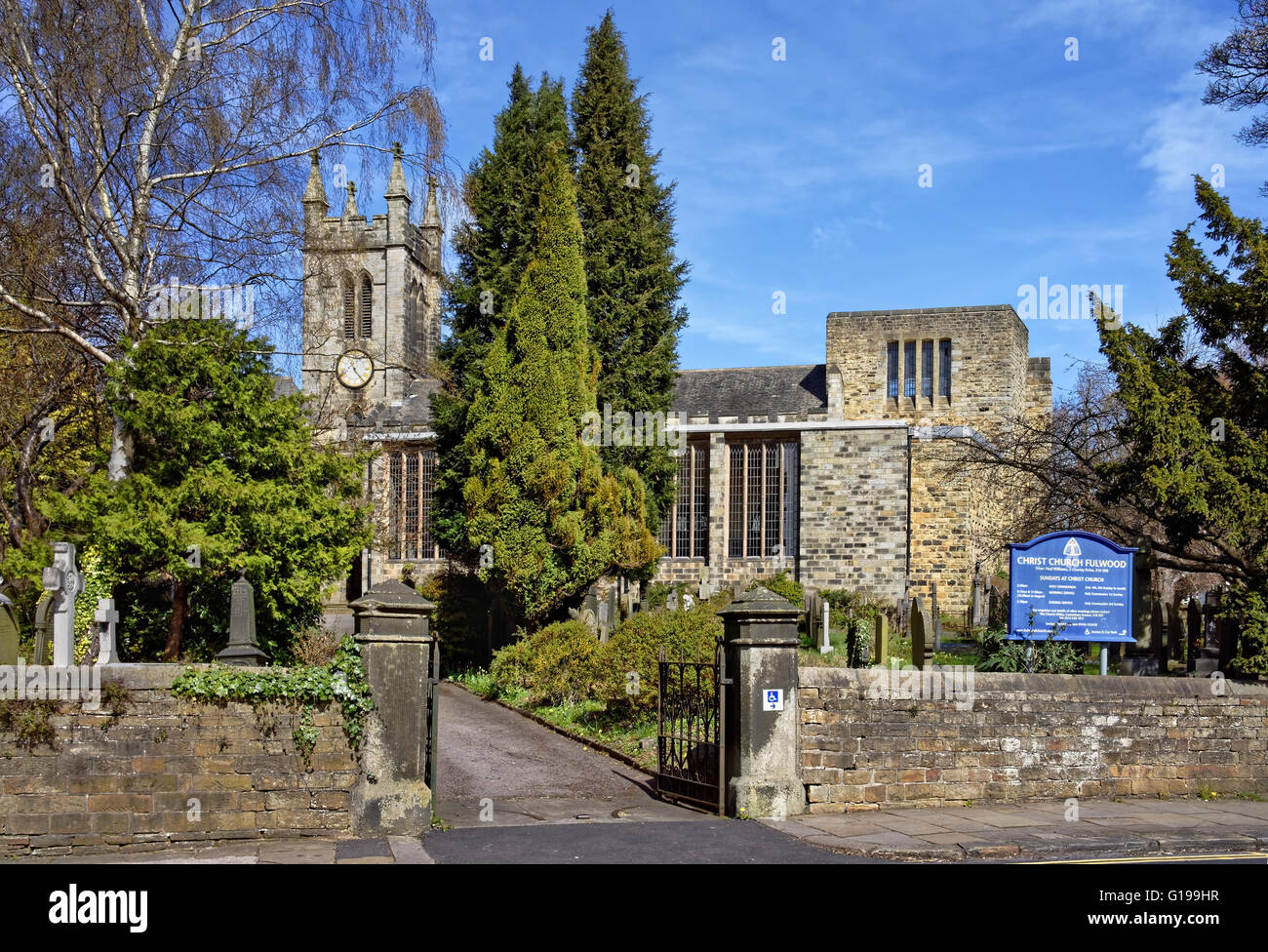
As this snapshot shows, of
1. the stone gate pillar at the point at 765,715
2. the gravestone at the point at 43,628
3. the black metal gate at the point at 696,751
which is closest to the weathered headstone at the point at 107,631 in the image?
the gravestone at the point at 43,628

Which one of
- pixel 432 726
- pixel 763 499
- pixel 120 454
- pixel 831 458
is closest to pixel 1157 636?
pixel 432 726

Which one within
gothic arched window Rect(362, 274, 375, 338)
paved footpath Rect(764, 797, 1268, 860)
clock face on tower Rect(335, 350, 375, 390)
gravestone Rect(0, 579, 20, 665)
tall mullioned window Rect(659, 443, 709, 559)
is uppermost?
gothic arched window Rect(362, 274, 375, 338)

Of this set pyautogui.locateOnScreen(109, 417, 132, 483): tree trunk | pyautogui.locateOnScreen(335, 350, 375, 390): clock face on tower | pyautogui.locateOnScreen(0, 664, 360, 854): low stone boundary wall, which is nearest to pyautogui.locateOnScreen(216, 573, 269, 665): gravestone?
pyautogui.locateOnScreen(0, 664, 360, 854): low stone boundary wall

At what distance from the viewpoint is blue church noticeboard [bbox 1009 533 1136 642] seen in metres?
11.9

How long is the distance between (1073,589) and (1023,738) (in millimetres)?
1942

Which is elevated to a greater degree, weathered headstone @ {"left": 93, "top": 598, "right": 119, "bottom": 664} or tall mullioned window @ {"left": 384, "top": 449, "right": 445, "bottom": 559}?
tall mullioned window @ {"left": 384, "top": 449, "right": 445, "bottom": 559}

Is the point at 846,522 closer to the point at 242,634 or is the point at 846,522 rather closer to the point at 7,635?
the point at 242,634

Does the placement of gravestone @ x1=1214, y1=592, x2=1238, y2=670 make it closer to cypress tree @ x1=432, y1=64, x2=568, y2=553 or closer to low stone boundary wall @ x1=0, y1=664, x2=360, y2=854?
low stone boundary wall @ x1=0, y1=664, x2=360, y2=854

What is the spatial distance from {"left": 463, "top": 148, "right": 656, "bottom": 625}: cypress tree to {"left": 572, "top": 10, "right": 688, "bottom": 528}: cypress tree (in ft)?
7.49

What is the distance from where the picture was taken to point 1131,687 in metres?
11.5

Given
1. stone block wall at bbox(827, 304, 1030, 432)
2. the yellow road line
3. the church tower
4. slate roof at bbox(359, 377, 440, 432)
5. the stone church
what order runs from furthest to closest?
the church tower
stone block wall at bbox(827, 304, 1030, 432)
slate roof at bbox(359, 377, 440, 432)
the stone church
the yellow road line

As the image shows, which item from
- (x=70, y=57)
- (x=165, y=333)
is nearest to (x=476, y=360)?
(x=165, y=333)

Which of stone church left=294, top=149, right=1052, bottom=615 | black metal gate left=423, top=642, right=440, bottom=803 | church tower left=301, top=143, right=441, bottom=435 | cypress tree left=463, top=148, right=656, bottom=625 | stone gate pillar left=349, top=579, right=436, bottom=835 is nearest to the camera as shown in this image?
stone gate pillar left=349, top=579, right=436, bottom=835

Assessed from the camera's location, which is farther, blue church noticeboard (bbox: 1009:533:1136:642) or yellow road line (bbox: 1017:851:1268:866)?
blue church noticeboard (bbox: 1009:533:1136:642)
